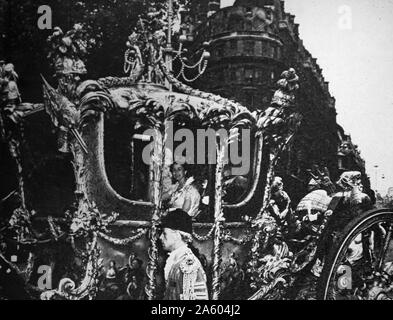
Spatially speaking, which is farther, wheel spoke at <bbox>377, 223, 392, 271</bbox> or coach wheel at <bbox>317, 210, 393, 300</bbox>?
wheel spoke at <bbox>377, 223, 392, 271</bbox>

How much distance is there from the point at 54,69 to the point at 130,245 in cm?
172

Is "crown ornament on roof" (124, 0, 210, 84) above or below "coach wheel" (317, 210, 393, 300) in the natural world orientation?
above

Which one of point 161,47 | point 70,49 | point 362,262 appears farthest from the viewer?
point 362,262

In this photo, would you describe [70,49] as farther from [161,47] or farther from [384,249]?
[384,249]

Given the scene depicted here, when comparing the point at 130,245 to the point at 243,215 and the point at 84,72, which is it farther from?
the point at 84,72

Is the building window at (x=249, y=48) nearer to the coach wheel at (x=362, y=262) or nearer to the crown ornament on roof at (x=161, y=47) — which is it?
the crown ornament on roof at (x=161, y=47)

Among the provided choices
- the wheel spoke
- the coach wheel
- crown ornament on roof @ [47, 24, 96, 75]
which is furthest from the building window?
the wheel spoke

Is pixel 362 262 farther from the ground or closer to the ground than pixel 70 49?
closer to the ground

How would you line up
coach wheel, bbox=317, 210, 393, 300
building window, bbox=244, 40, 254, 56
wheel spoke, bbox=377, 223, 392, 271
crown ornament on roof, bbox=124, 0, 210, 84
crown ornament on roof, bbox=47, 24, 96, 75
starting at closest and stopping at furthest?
crown ornament on roof, bbox=47, 24, 96, 75 → crown ornament on roof, bbox=124, 0, 210, 84 → building window, bbox=244, 40, 254, 56 → coach wheel, bbox=317, 210, 393, 300 → wheel spoke, bbox=377, 223, 392, 271

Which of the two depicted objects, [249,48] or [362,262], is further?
[362,262]

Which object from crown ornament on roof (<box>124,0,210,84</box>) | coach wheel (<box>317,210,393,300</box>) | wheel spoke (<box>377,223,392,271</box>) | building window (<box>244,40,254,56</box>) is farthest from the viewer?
wheel spoke (<box>377,223,392,271</box>)

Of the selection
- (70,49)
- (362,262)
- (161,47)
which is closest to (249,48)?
(161,47)

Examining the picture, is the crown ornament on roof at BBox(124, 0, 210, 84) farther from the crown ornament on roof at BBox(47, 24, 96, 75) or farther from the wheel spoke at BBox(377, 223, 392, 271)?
the wheel spoke at BBox(377, 223, 392, 271)
